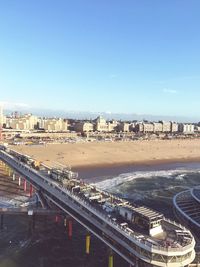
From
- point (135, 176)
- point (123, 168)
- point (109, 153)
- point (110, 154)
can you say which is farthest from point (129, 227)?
point (109, 153)

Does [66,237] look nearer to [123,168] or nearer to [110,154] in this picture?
[123,168]

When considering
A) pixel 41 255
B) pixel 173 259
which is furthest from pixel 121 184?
pixel 173 259

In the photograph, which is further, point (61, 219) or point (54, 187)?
point (61, 219)

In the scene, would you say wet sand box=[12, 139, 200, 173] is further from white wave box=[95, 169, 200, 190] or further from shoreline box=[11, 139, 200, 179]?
white wave box=[95, 169, 200, 190]

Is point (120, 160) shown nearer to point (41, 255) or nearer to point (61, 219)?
point (61, 219)

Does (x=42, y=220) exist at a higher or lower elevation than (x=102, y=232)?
lower

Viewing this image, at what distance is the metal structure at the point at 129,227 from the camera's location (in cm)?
3497

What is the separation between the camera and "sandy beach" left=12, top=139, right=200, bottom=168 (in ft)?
394

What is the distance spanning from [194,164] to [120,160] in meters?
28.8

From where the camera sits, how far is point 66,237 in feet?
174

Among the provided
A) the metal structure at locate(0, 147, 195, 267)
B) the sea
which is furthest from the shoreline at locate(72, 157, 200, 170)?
the metal structure at locate(0, 147, 195, 267)

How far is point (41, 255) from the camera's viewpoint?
47.1 m

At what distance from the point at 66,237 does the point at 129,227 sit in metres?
16.5

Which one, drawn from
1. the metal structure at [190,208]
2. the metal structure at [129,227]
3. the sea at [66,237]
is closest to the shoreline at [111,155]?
the sea at [66,237]
